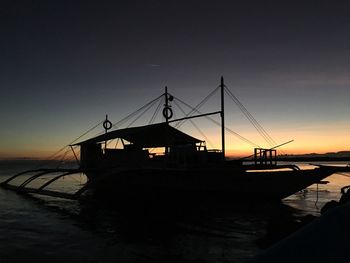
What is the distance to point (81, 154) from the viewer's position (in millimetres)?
43156

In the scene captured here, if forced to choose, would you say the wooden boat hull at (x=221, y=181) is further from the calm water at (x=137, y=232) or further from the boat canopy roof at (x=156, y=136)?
the boat canopy roof at (x=156, y=136)

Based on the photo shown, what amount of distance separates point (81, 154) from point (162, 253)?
3129 centimetres

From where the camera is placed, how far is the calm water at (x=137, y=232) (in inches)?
557

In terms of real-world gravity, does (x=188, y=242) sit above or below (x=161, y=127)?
below

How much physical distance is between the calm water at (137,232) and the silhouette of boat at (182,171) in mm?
2254

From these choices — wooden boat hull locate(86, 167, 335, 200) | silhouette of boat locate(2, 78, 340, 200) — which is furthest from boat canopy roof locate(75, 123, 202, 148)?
wooden boat hull locate(86, 167, 335, 200)

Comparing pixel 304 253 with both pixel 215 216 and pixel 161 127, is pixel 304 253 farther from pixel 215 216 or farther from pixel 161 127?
pixel 161 127

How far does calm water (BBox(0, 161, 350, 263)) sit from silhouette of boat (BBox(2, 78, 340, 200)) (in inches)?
88.7

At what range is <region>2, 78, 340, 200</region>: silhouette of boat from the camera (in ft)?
96.5

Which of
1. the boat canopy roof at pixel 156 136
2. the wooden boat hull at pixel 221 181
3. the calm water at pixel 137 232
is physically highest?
the boat canopy roof at pixel 156 136

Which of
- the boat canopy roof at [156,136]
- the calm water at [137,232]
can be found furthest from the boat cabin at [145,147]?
the calm water at [137,232]

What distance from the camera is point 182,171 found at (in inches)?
1192

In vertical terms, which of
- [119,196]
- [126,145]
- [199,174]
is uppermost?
[126,145]

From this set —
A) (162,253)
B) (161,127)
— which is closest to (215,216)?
(162,253)
